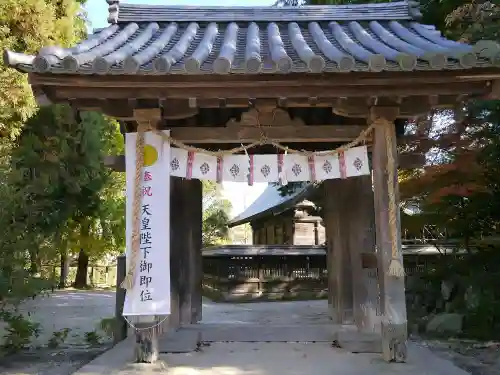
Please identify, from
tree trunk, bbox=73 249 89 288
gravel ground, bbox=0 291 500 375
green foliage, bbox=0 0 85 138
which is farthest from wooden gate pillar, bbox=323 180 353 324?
tree trunk, bbox=73 249 89 288

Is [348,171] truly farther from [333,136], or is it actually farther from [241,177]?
[241,177]

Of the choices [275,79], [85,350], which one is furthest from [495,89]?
[85,350]

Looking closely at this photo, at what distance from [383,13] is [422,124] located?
141 inches

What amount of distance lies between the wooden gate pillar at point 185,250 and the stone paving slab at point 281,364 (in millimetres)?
1005

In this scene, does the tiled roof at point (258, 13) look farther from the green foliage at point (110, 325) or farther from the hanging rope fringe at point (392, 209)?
the green foliage at point (110, 325)

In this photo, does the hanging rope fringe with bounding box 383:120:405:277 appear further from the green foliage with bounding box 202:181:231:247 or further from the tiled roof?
the green foliage with bounding box 202:181:231:247

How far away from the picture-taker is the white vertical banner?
15.9ft

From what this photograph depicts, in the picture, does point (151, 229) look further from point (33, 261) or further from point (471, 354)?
point (471, 354)

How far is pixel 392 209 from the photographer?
16.5 feet

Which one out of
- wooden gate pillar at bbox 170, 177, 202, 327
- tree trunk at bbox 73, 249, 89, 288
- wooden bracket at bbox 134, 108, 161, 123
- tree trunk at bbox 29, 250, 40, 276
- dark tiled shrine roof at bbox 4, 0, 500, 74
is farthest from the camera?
tree trunk at bbox 73, 249, 89, 288

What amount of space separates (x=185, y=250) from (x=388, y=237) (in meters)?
3.10

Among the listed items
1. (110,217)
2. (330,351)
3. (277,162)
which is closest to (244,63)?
(277,162)

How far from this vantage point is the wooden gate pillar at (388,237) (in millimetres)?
4910

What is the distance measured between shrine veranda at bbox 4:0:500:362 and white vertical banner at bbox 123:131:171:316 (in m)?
0.01
